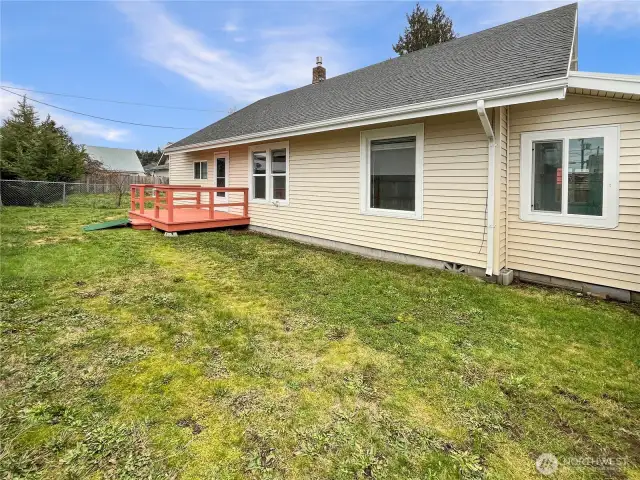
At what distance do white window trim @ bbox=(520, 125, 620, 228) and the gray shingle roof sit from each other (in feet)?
2.83

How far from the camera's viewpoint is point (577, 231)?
4.59 metres

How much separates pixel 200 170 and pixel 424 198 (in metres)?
9.11

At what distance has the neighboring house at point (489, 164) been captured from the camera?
4293mm

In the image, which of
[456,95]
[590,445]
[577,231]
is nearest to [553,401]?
[590,445]

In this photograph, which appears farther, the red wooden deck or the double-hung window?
the double-hung window

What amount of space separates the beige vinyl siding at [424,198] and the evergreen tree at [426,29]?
1825cm

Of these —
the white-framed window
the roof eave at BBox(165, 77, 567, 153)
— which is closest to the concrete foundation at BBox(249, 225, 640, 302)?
the roof eave at BBox(165, 77, 567, 153)

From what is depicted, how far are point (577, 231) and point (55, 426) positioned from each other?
573 centimetres

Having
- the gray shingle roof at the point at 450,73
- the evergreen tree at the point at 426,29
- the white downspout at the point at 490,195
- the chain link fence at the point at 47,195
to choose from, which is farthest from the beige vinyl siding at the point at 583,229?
the evergreen tree at the point at 426,29

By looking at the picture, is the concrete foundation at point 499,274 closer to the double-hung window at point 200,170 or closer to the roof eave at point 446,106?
the roof eave at point 446,106

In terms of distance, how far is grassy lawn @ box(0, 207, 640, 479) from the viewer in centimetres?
186

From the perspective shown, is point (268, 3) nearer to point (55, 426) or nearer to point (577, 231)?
point (577, 231)

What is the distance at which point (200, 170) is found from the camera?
12.4 meters

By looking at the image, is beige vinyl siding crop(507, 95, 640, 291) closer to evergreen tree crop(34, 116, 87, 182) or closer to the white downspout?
the white downspout
